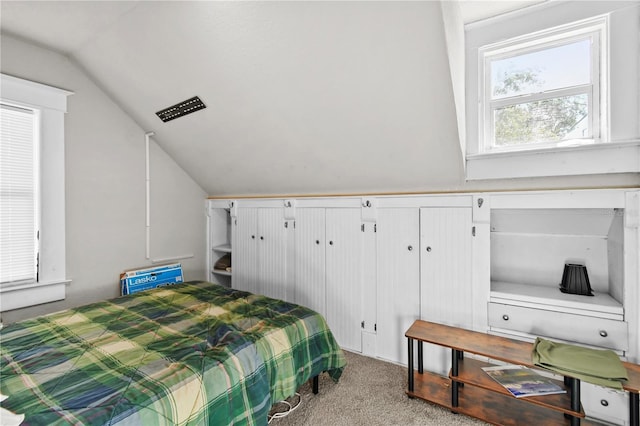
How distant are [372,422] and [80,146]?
10.7 feet

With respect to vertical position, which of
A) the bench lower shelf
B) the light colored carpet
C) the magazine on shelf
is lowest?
the light colored carpet

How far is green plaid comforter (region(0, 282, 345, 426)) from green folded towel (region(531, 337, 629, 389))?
122 cm

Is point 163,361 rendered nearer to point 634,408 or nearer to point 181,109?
point 181,109

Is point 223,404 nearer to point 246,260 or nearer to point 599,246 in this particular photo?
point 246,260

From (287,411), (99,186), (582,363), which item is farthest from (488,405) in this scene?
(99,186)

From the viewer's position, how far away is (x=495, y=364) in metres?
2.07

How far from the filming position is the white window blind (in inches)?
89.6

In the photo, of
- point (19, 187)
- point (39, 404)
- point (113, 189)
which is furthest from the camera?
point (113, 189)

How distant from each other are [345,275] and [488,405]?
54.7 inches

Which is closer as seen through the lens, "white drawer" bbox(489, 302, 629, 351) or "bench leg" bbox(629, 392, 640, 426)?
"bench leg" bbox(629, 392, 640, 426)

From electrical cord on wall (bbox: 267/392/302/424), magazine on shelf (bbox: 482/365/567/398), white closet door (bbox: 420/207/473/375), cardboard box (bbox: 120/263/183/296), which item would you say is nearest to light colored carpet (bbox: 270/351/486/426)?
electrical cord on wall (bbox: 267/392/302/424)

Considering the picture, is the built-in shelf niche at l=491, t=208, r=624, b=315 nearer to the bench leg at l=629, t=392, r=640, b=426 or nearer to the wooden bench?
the wooden bench

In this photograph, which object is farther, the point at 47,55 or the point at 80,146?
the point at 80,146

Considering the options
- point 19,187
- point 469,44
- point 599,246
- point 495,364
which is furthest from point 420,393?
point 19,187
